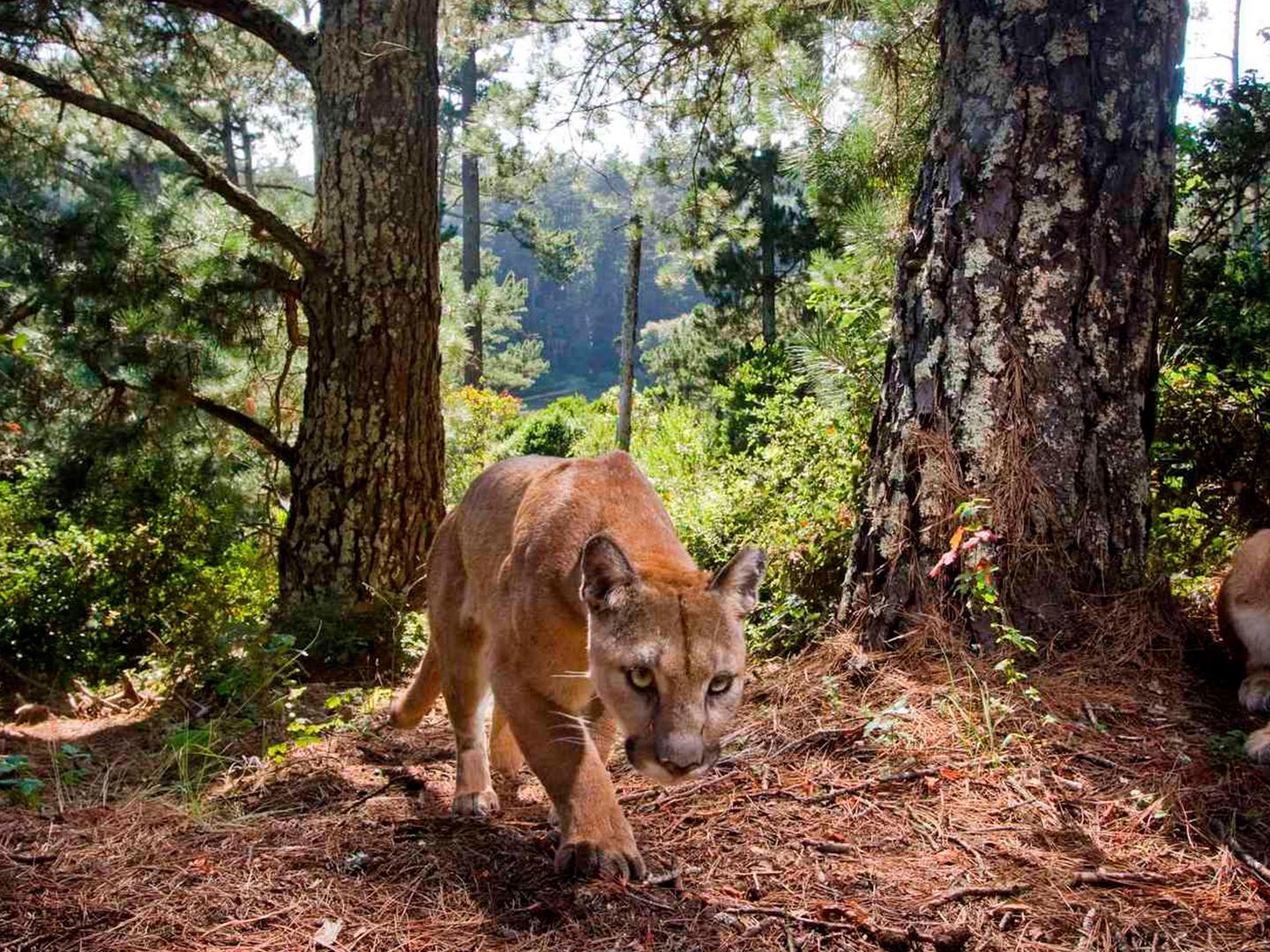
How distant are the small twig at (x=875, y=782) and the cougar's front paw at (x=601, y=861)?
663mm

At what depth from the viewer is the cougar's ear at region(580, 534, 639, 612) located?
311 centimetres

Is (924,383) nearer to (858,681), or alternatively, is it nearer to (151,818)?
(858,681)

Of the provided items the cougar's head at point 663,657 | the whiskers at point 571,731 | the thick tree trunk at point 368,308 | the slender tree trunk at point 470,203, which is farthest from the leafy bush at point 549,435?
the cougar's head at point 663,657

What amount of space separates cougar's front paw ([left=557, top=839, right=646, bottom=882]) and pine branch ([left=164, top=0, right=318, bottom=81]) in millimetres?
5711

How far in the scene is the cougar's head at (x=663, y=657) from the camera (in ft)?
9.68

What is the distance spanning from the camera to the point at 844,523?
17.5 feet

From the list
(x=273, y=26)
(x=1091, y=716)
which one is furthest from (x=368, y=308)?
(x=1091, y=716)

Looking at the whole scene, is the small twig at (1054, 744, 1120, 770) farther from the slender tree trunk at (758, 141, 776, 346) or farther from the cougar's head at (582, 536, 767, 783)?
the slender tree trunk at (758, 141, 776, 346)

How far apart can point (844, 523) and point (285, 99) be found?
49.5 feet

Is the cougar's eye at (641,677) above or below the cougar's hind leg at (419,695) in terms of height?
above

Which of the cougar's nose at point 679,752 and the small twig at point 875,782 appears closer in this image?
the cougar's nose at point 679,752

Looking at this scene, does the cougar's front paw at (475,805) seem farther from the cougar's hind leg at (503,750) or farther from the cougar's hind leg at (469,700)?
the cougar's hind leg at (503,750)

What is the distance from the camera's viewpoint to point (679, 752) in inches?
114

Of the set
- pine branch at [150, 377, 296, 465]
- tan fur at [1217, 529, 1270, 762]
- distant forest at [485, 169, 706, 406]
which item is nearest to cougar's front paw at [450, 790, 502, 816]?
tan fur at [1217, 529, 1270, 762]
